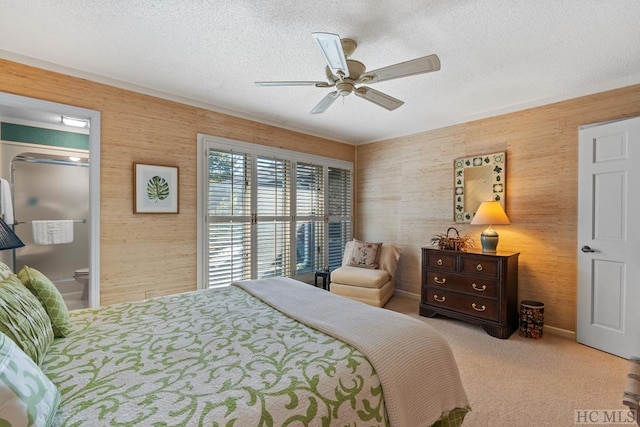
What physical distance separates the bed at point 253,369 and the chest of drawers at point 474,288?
1.99 meters

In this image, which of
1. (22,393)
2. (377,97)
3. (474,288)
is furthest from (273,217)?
(22,393)

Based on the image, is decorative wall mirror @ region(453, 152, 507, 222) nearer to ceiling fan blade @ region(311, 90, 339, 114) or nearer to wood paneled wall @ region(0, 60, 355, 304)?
ceiling fan blade @ region(311, 90, 339, 114)

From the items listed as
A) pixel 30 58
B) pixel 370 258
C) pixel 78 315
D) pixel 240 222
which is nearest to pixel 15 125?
pixel 30 58

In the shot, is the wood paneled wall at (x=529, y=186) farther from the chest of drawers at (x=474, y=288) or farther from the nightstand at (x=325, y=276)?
the nightstand at (x=325, y=276)

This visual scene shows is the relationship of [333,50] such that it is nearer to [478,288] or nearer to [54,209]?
[478,288]

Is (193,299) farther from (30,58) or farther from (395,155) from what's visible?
(395,155)

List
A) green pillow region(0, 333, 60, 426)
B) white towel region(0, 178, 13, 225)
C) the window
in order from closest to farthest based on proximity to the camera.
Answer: green pillow region(0, 333, 60, 426), white towel region(0, 178, 13, 225), the window

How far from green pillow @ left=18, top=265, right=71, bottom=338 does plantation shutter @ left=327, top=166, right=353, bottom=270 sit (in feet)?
12.1

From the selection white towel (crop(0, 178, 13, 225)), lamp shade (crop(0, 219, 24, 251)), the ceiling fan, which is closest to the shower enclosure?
white towel (crop(0, 178, 13, 225))

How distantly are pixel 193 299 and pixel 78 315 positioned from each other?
0.64 m

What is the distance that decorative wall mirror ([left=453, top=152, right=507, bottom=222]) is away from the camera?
3615mm

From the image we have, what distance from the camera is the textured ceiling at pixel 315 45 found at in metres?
1.84

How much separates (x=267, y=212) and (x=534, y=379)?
3233mm

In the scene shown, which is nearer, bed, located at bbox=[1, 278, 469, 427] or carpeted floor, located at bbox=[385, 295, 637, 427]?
bed, located at bbox=[1, 278, 469, 427]
